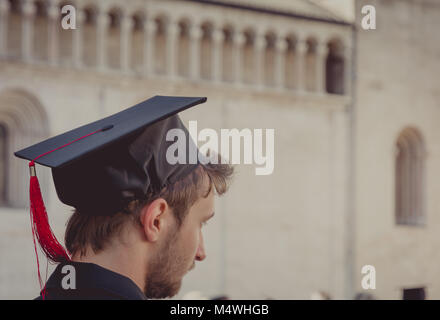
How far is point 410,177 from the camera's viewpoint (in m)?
14.8

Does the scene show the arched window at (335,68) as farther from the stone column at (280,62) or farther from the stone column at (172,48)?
the stone column at (172,48)

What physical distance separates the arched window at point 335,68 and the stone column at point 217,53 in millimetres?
2359

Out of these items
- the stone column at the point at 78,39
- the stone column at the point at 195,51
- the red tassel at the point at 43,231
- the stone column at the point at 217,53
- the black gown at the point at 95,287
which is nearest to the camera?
the black gown at the point at 95,287

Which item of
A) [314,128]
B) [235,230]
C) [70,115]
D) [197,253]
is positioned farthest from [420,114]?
[197,253]

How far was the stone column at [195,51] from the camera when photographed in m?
12.5

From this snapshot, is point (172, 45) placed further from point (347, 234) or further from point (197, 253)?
point (197, 253)

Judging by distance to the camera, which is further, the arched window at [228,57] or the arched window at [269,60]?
the arched window at [269,60]

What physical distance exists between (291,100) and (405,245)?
363 cm

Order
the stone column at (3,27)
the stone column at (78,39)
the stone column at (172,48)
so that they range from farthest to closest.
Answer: the stone column at (172,48) → the stone column at (78,39) → the stone column at (3,27)

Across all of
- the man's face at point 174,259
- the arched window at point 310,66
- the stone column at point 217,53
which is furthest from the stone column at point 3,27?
the man's face at point 174,259

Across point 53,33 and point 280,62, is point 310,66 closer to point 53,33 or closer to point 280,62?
point 280,62

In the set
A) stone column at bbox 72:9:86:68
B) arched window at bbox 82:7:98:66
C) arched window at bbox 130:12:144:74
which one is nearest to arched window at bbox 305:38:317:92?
arched window at bbox 130:12:144:74

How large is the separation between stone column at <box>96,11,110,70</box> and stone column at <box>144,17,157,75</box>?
643mm

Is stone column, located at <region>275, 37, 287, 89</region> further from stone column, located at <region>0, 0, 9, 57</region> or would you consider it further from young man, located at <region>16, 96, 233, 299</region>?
young man, located at <region>16, 96, 233, 299</region>
